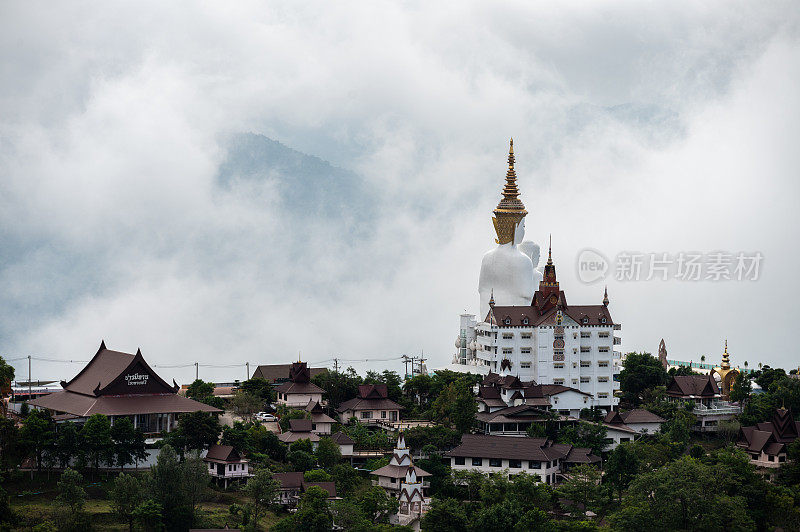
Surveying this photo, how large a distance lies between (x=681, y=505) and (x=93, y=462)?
960 inches

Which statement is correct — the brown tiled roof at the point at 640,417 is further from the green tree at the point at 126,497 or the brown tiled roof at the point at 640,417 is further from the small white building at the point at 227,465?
the green tree at the point at 126,497

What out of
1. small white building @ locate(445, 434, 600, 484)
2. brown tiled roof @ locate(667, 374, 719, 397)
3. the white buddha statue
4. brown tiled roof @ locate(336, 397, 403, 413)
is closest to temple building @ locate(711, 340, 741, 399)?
brown tiled roof @ locate(667, 374, 719, 397)

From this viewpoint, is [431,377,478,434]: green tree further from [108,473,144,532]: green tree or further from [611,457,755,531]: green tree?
[108,473,144,532]: green tree

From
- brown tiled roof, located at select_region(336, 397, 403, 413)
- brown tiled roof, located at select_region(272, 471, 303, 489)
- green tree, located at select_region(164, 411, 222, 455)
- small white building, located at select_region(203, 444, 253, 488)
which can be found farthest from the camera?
brown tiled roof, located at select_region(336, 397, 403, 413)

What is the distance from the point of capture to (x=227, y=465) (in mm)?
54500

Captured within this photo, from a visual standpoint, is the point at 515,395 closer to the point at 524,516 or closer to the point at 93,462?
the point at 524,516

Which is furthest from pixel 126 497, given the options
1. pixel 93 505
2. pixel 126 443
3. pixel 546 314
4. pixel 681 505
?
pixel 546 314

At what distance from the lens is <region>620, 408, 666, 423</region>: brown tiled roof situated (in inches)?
2496

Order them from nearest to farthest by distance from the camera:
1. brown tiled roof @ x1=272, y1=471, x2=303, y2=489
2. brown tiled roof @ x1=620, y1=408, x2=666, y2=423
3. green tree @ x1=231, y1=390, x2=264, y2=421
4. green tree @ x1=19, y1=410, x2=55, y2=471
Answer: green tree @ x1=19, y1=410, x2=55, y2=471 → brown tiled roof @ x1=272, y1=471, x2=303, y2=489 → green tree @ x1=231, y1=390, x2=264, y2=421 → brown tiled roof @ x1=620, y1=408, x2=666, y2=423

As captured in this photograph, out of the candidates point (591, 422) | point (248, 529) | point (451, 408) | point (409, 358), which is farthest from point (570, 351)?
point (248, 529)

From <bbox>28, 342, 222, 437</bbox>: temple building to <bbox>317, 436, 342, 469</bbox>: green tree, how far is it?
5.73 meters

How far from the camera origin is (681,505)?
52.7 meters

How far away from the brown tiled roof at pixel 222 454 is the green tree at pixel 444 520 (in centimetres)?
885

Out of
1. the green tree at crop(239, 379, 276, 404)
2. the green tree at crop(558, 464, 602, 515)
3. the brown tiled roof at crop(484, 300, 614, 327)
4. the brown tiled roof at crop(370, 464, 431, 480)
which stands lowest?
the green tree at crop(558, 464, 602, 515)
